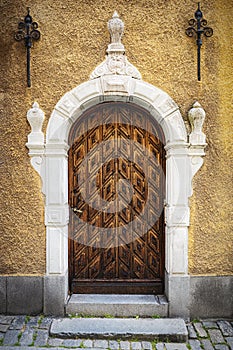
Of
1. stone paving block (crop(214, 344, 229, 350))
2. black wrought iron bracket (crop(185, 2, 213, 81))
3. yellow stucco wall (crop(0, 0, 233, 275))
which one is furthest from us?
yellow stucco wall (crop(0, 0, 233, 275))

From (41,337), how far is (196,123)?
3.00 meters

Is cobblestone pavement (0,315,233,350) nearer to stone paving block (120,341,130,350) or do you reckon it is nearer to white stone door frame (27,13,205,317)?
stone paving block (120,341,130,350)

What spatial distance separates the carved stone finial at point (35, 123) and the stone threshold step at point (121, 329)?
2.16m

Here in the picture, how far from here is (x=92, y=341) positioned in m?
3.36

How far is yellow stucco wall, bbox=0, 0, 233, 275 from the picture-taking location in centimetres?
377

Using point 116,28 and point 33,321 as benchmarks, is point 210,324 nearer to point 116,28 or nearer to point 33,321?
point 33,321

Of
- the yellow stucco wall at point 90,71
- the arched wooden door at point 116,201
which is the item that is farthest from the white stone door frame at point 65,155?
the arched wooden door at point 116,201

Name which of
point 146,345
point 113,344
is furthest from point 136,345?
point 113,344

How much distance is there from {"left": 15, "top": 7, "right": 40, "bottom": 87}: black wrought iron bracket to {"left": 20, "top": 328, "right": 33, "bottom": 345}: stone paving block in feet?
9.38

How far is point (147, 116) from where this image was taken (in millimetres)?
4008

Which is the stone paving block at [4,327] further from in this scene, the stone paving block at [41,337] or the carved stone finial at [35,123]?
the carved stone finial at [35,123]

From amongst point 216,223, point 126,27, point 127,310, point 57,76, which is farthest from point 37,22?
point 127,310

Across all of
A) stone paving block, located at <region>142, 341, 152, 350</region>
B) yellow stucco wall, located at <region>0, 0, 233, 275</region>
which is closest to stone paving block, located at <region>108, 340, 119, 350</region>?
stone paving block, located at <region>142, 341, 152, 350</region>

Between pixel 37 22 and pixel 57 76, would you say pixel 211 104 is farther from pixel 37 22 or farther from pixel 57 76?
pixel 37 22
